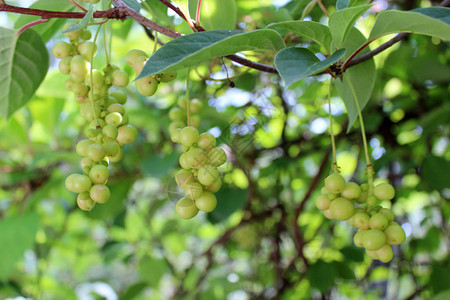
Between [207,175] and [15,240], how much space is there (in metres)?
0.92

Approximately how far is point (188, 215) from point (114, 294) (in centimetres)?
147

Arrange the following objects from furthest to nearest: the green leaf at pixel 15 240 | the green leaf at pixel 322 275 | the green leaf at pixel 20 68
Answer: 1. the green leaf at pixel 322 275
2. the green leaf at pixel 15 240
3. the green leaf at pixel 20 68

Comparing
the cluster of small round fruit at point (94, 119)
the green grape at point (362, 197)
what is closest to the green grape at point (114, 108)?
the cluster of small round fruit at point (94, 119)

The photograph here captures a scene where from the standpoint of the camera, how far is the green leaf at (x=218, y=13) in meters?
0.70

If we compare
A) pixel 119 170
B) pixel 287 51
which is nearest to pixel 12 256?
pixel 119 170

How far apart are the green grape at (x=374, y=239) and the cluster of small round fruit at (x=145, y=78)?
12.5 inches

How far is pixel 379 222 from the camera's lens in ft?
1.60

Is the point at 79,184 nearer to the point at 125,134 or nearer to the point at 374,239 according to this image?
the point at 125,134

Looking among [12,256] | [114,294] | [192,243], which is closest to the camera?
[12,256]

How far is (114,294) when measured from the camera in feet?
5.84

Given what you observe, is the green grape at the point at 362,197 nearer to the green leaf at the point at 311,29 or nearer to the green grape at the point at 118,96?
the green leaf at the point at 311,29

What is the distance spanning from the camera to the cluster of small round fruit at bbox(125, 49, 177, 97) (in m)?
0.52

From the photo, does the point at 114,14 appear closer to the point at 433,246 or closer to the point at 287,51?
the point at 287,51

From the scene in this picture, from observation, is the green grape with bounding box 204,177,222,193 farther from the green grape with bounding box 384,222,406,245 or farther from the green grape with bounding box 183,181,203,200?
the green grape with bounding box 384,222,406,245
